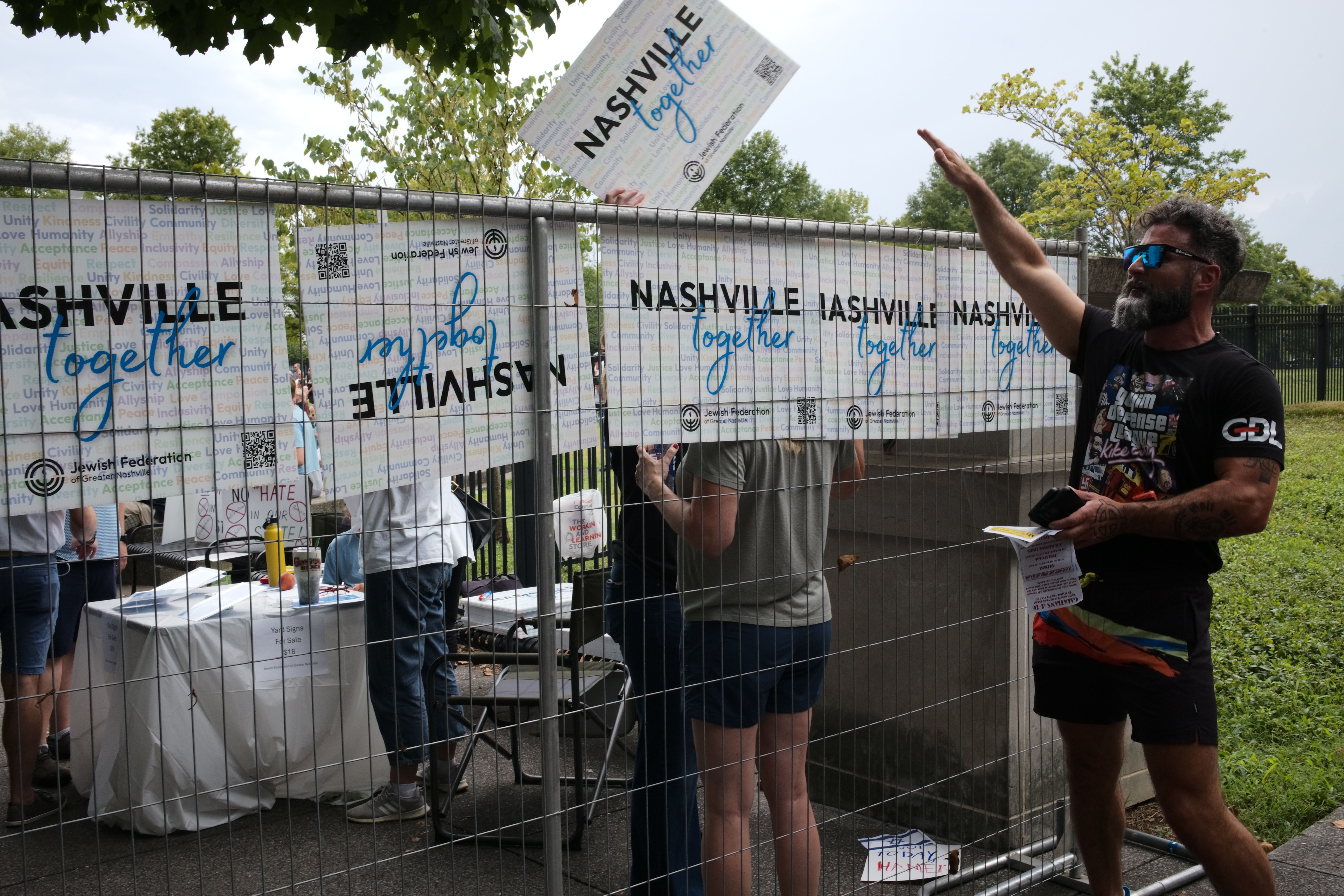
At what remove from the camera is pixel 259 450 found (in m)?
2.09

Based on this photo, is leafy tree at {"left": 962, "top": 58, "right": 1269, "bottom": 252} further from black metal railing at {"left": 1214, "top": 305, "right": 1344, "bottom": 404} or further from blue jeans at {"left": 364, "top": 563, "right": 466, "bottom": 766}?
blue jeans at {"left": 364, "top": 563, "right": 466, "bottom": 766}

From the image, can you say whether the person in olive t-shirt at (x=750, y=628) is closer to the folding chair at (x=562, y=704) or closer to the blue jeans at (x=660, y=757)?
the blue jeans at (x=660, y=757)

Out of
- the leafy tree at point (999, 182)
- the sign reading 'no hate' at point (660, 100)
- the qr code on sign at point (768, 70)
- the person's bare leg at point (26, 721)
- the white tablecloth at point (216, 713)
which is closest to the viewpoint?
the sign reading 'no hate' at point (660, 100)

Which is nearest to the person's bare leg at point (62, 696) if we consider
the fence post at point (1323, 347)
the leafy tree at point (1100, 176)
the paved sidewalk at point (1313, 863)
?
the paved sidewalk at point (1313, 863)

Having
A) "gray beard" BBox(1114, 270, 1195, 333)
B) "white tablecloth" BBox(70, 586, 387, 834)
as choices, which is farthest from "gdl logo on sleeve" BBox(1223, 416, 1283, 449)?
"white tablecloth" BBox(70, 586, 387, 834)

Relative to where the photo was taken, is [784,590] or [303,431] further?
[784,590]

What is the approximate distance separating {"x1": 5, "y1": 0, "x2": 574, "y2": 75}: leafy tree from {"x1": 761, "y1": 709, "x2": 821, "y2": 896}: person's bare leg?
12.1 ft

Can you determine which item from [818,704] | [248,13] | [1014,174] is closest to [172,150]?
[248,13]

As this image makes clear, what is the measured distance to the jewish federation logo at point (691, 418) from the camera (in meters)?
2.71

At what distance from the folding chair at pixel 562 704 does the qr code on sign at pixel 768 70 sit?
1.54m

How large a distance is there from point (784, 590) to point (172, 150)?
38624 millimetres

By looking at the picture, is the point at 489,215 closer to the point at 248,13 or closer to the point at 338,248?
the point at 338,248

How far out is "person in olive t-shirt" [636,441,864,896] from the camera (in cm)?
280

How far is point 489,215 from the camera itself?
2.42m
